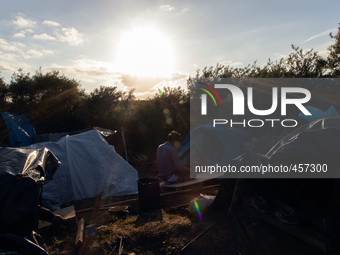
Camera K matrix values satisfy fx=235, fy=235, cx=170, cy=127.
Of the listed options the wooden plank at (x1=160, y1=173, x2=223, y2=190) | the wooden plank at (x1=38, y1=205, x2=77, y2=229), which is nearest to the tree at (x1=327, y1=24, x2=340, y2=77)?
the wooden plank at (x1=160, y1=173, x2=223, y2=190)

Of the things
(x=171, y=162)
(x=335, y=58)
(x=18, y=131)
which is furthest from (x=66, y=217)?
(x=335, y=58)

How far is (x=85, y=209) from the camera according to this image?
6.17 meters

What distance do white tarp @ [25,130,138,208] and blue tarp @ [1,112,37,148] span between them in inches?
110

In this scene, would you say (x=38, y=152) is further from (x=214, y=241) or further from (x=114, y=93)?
(x=114, y=93)

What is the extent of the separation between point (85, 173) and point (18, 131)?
4.56m

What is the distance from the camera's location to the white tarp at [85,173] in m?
6.99

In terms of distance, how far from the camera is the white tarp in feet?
22.9

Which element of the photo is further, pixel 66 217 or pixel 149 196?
pixel 149 196

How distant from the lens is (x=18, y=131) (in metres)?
9.77

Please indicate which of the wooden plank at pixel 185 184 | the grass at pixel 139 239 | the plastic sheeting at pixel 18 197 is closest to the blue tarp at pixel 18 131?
the wooden plank at pixel 185 184

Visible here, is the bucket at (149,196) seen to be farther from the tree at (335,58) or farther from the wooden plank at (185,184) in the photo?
the tree at (335,58)

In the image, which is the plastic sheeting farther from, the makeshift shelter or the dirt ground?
the dirt ground

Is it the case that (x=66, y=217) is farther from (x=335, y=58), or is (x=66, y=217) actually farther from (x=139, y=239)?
(x=335, y=58)

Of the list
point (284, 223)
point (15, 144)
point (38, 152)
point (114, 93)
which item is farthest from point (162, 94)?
point (284, 223)
